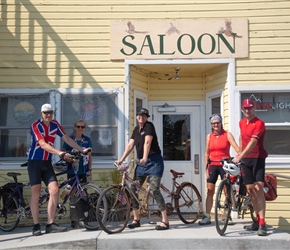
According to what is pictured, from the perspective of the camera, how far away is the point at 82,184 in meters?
6.79

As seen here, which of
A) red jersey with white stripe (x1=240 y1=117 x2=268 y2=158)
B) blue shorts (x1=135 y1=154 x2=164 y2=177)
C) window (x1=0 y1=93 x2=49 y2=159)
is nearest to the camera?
red jersey with white stripe (x1=240 y1=117 x2=268 y2=158)

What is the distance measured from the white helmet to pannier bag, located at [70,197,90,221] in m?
2.13

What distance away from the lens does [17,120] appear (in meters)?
8.21

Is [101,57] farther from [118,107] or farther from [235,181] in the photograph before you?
→ [235,181]

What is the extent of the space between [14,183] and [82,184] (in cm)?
140

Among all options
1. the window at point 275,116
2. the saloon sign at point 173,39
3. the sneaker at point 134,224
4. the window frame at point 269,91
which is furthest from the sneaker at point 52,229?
the window at point 275,116

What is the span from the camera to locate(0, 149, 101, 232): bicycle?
671cm

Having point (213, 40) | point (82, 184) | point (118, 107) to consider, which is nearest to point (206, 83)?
point (213, 40)

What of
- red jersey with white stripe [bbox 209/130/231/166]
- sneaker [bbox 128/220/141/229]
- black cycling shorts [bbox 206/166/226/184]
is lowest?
sneaker [bbox 128/220/141/229]

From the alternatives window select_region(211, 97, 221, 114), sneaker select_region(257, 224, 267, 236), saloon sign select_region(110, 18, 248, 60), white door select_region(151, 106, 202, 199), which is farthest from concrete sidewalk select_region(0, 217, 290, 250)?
saloon sign select_region(110, 18, 248, 60)

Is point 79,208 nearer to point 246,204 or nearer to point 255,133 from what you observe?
point 246,204

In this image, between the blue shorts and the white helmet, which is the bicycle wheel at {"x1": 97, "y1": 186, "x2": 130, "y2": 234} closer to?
the blue shorts

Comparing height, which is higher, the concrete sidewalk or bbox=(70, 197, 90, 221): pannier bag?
bbox=(70, 197, 90, 221): pannier bag

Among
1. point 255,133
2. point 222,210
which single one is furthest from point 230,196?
point 255,133
